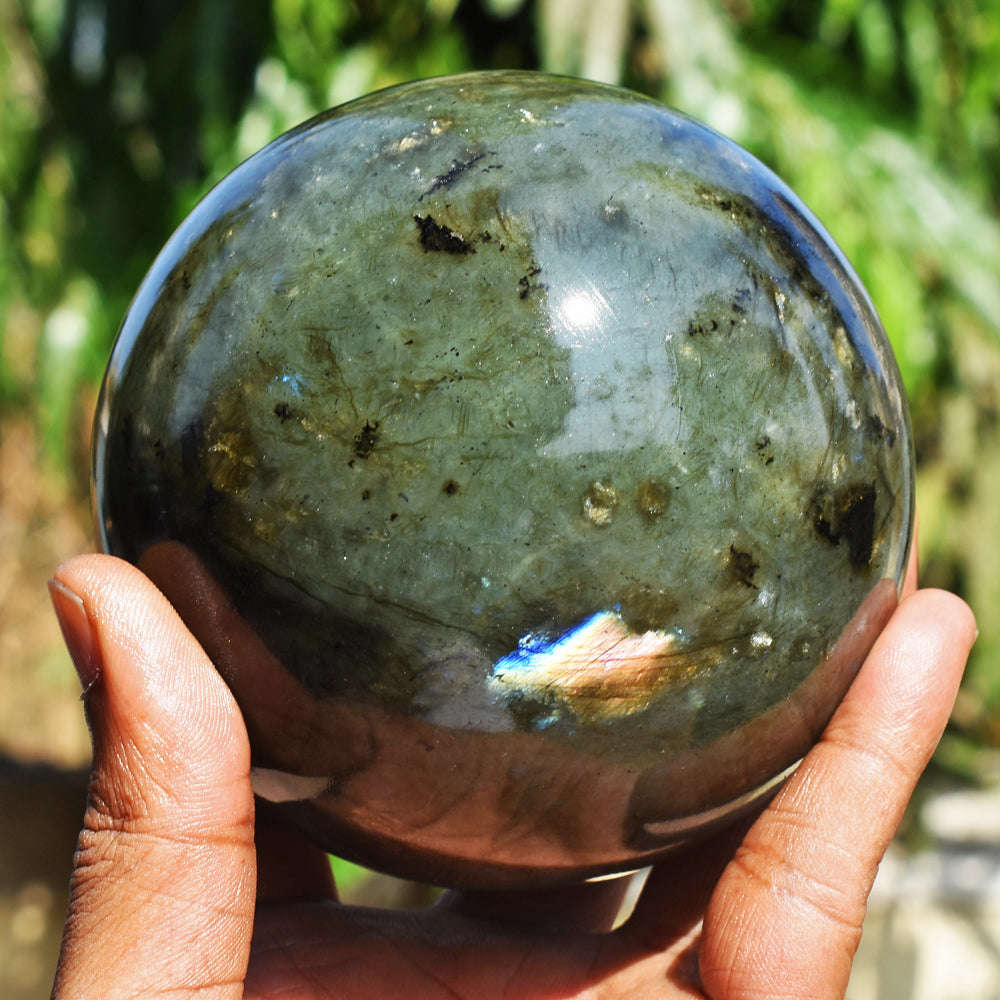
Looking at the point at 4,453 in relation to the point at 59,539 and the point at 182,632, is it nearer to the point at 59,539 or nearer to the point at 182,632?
the point at 59,539

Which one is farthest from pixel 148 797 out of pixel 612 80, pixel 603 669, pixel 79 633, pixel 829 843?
pixel 612 80

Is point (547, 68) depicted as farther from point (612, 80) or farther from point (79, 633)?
point (79, 633)

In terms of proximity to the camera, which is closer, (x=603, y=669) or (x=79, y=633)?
(x=603, y=669)

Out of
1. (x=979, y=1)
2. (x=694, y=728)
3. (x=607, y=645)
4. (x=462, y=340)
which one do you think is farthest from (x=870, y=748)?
(x=979, y=1)

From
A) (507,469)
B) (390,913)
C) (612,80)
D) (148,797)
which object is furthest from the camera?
(612,80)

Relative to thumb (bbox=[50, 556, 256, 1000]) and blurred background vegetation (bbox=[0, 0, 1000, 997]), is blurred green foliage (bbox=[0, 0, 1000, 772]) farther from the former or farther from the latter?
thumb (bbox=[50, 556, 256, 1000])

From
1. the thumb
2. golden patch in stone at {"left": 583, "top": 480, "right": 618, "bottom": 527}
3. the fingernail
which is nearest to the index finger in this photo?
golden patch in stone at {"left": 583, "top": 480, "right": 618, "bottom": 527}
